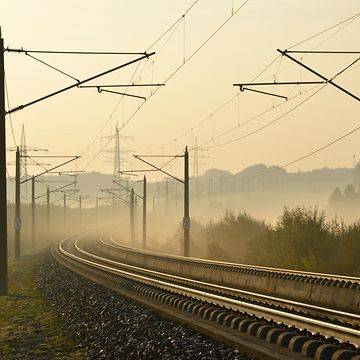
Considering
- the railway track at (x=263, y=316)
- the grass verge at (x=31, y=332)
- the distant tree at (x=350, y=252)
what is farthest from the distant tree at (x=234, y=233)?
the grass verge at (x=31, y=332)

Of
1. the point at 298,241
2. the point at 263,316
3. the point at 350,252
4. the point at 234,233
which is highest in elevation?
the point at 263,316

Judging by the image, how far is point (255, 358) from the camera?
1290cm

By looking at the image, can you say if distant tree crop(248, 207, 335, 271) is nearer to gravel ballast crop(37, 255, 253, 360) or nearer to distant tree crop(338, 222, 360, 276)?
distant tree crop(338, 222, 360, 276)

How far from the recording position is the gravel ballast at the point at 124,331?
14148mm

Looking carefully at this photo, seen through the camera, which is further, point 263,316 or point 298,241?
point 298,241

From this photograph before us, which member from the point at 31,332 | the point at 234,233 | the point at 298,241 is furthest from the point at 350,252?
the point at 234,233

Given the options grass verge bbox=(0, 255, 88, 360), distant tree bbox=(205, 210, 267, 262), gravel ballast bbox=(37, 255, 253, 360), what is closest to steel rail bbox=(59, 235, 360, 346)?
gravel ballast bbox=(37, 255, 253, 360)

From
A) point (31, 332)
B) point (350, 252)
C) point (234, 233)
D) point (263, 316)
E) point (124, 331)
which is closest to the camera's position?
point (124, 331)

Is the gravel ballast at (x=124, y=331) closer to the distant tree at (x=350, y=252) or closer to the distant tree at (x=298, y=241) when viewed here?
the distant tree at (x=350, y=252)

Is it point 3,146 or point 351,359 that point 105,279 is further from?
point 351,359

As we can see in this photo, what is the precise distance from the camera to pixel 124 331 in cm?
1714

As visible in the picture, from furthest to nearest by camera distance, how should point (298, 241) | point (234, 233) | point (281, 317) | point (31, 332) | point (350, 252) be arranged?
point (234, 233) < point (298, 241) < point (350, 252) < point (31, 332) < point (281, 317)

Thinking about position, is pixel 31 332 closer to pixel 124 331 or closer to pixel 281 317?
pixel 124 331

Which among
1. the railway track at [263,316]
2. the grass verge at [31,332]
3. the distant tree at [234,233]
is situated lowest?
the distant tree at [234,233]
